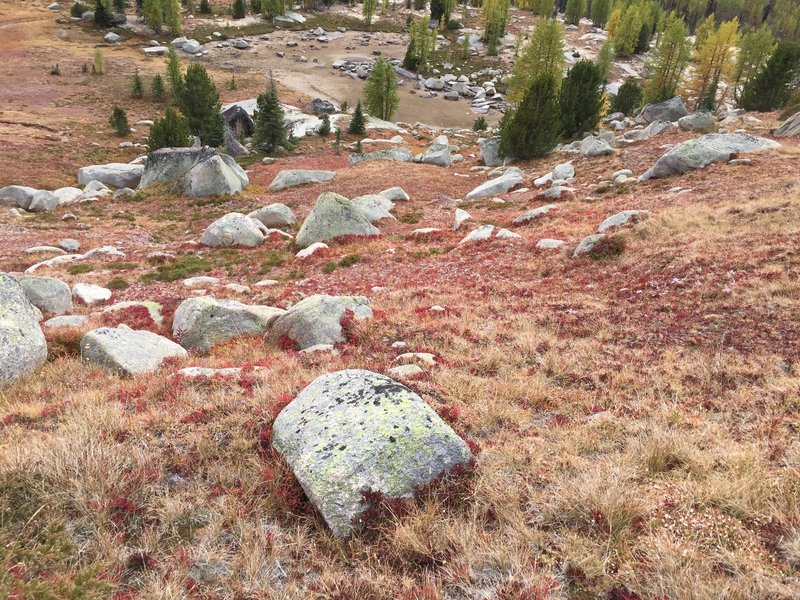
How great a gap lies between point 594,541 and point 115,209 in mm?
41005

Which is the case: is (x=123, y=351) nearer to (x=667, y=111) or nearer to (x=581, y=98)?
(x=581, y=98)

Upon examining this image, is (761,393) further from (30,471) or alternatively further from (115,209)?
(115,209)

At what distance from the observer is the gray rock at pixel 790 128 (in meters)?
29.9

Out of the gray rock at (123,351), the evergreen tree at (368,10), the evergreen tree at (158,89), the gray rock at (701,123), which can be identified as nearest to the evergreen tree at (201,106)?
the evergreen tree at (158,89)

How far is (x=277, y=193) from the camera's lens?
40000 mm

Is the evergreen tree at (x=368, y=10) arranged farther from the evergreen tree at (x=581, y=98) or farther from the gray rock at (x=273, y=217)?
the gray rock at (x=273, y=217)

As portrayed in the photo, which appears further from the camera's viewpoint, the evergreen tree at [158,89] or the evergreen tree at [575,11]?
the evergreen tree at [575,11]

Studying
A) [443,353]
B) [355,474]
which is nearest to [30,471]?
[355,474]

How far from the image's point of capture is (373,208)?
2966 centimetres

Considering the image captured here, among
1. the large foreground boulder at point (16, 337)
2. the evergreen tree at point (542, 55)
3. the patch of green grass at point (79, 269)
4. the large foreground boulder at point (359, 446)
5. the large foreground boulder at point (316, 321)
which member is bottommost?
the patch of green grass at point (79, 269)

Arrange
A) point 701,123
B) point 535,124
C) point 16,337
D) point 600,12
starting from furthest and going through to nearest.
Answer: point 600,12 < point 535,124 < point 701,123 < point 16,337

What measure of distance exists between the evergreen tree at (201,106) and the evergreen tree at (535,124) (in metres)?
37.5

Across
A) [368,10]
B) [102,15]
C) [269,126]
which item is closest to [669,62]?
[269,126]

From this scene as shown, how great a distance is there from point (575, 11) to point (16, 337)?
191 meters
